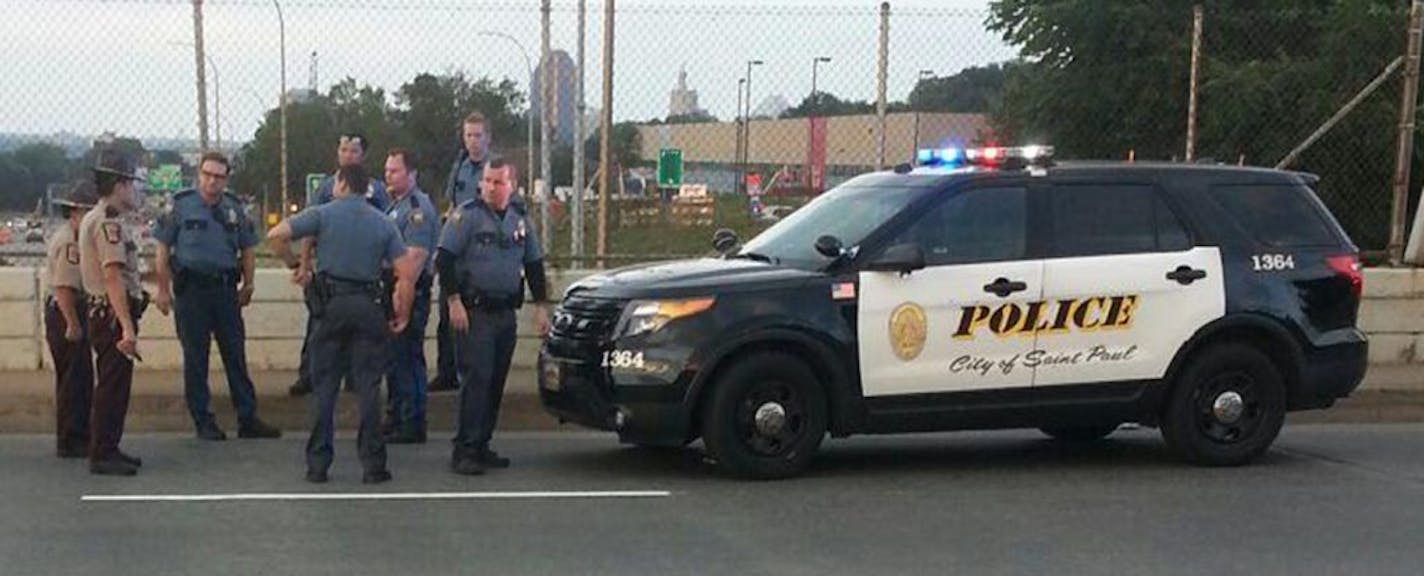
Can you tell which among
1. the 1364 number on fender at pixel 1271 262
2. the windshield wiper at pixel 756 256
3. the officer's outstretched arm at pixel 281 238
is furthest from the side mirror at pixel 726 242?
the 1364 number on fender at pixel 1271 262

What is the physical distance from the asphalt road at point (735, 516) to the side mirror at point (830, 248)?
1.20m

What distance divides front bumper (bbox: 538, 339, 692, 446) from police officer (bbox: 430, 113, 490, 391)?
1816 millimetres

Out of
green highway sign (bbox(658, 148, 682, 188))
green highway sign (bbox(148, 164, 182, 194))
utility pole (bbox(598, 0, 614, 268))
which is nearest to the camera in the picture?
green highway sign (bbox(148, 164, 182, 194))

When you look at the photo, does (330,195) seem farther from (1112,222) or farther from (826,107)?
(1112,222)

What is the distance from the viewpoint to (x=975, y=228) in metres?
8.56

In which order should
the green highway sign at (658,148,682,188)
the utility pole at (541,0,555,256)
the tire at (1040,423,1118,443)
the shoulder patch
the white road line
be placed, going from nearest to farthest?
the white road line < the shoulder patch < the tire at (1040,423,1118,443) < the utility pole at (541,0,555,256) < the green highway sign at (658,148,682,188)

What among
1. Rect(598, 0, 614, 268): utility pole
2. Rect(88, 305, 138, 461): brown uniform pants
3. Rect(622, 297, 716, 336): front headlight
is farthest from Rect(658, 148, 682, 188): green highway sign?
Rect(88, 305, 138, 461): brown uniform pants

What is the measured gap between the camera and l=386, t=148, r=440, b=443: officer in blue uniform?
9469 mm

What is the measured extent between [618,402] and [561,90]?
556cm

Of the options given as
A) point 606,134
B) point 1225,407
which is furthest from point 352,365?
point 1225,407

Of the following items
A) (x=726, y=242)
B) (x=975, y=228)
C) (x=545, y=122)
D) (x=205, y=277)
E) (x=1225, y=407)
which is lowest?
(x=1225, y=407)

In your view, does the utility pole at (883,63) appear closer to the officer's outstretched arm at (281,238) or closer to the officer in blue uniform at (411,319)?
the officer in blue uniform at (411,319)

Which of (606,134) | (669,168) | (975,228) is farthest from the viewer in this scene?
(669,168)

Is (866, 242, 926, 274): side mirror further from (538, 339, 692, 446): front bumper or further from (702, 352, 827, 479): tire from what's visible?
(538, 339, 692, 446): front bumper
